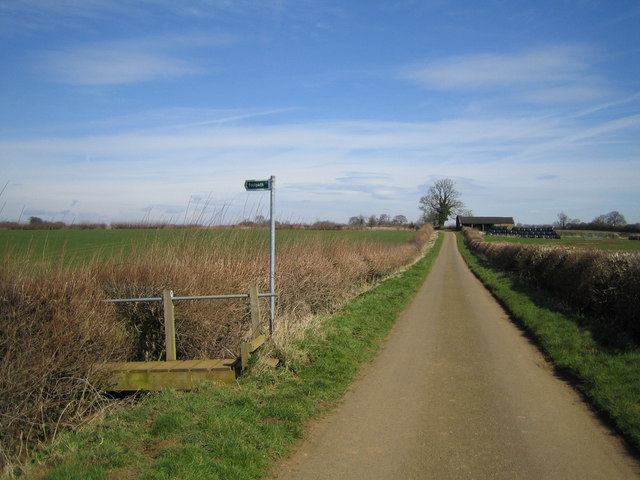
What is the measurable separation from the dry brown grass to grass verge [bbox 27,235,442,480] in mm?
577

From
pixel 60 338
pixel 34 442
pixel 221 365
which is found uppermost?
pixel 60 338

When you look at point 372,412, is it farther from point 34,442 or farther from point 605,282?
point 605,282

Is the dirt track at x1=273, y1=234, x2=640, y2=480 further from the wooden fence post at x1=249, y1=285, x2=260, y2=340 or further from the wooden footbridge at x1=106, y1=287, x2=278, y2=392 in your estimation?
the wooden fence post at x1=249, y1=285, x2=260, y2=340

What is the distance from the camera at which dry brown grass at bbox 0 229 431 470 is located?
607 cm

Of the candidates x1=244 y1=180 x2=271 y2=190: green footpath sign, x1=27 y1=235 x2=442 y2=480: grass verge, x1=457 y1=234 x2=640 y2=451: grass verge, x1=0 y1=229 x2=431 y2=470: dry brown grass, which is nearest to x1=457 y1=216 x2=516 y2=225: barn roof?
x1=457 y1=234 x2=640 y2=451: grass verge

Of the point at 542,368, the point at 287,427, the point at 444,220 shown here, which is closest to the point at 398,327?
the point at 542,368

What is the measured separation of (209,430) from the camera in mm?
5551

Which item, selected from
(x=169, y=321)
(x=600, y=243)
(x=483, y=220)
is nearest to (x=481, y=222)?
(x=483, y=220)

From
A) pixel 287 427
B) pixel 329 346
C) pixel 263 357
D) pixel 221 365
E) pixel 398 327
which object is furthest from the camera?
pixel 398 327

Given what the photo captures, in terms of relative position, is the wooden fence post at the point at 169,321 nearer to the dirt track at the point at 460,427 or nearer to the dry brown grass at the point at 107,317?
the dry brown grass at the point at 107,317

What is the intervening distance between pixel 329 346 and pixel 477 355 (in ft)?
9.45

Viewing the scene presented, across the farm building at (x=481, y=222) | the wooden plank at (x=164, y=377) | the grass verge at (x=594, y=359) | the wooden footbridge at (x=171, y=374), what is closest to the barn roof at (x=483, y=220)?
the farm building at (x=481, y=222)

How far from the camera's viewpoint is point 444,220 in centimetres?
14562

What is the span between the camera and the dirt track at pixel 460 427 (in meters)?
4.94
